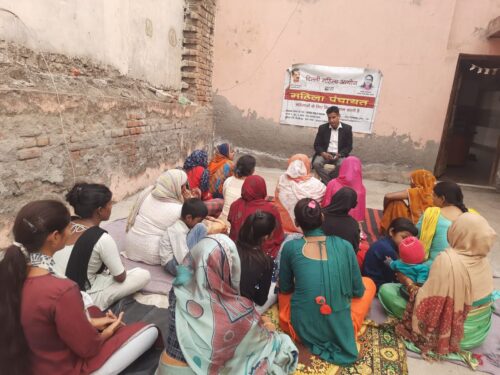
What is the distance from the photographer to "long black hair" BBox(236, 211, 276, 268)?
2.27 meters

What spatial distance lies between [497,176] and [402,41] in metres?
3.30

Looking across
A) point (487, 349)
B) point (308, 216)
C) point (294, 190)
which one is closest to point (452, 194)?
point (487, 349)

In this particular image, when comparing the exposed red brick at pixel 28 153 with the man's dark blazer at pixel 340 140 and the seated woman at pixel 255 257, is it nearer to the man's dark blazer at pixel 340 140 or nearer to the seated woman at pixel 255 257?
the seated woman at pixel 255 257

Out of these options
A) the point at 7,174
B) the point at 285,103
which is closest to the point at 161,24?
the point at 285,103

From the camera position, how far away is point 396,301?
2613 mm

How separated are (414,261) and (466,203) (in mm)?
4596

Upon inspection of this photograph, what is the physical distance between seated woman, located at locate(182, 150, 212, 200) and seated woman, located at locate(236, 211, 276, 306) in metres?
1.91

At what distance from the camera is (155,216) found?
3064 mm

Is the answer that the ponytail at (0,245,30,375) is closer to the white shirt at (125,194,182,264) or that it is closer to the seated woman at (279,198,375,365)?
the seated woman at (279,198,375,365)

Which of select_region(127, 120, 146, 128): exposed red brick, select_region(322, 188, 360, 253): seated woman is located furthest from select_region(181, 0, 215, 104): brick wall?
select_region(322, 188, 360, 253): seated woman

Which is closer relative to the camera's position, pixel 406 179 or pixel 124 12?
pixel 124 12

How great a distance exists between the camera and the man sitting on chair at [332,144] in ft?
18.9

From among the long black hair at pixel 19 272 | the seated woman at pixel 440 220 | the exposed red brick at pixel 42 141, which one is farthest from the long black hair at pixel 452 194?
the exposed red brick at pixel 42 141

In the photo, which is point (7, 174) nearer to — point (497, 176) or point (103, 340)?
point (103, 340)
